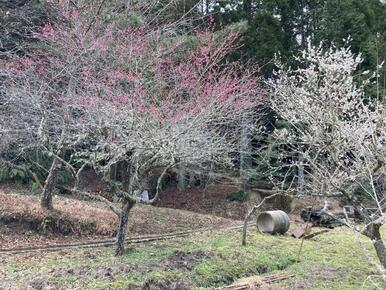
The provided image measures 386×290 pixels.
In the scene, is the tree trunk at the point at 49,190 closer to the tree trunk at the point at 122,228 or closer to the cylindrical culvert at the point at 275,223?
the tree trunk at the point at 122,228

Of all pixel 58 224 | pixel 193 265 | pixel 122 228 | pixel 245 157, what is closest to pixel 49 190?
pixel 58 224

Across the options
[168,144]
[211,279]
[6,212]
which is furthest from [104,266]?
[6,212]

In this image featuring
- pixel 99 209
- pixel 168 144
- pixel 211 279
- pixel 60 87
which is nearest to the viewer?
A: pixel 211 279

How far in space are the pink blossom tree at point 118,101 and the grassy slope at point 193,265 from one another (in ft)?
2.64

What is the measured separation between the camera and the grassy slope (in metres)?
4.84

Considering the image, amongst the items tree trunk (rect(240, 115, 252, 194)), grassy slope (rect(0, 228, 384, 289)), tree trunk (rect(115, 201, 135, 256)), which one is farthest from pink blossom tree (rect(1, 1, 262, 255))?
tree trunk (rect(240, 115, 252, 194))

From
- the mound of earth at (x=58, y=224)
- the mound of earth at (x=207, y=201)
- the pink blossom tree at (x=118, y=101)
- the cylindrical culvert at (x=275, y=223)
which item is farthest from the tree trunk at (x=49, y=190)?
the mound of earth at (x=207, y=201)

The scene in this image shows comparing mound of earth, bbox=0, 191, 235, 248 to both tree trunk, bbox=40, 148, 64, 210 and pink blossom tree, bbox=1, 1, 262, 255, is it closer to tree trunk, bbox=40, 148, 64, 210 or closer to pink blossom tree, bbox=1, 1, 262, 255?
tree trunk, bbox=40, 148, 64, 210

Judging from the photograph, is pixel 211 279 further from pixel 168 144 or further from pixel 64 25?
pixel 64 25

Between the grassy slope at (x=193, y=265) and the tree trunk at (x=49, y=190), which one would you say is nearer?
the grassy slope at (x=193, y=265)

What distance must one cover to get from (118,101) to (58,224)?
2931 millimetres

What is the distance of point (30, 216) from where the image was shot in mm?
7801

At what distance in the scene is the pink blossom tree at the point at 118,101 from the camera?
20.5 ft

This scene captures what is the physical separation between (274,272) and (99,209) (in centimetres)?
487
